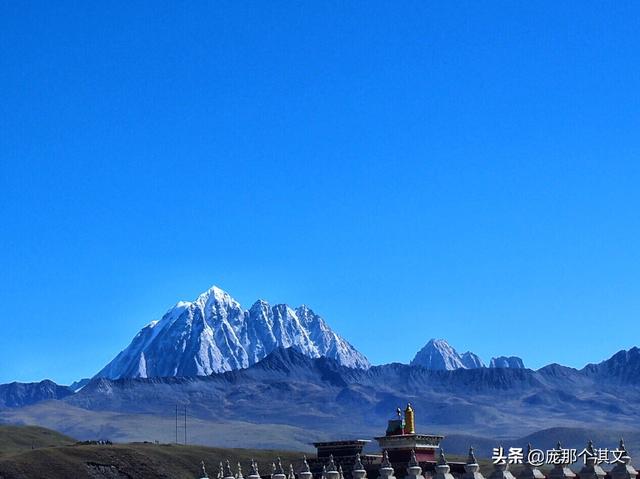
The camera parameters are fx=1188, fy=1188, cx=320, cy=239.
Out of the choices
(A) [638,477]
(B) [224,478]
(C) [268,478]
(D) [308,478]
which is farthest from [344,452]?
(A) [638,477]

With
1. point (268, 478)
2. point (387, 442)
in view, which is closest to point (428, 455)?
point (387, 442)

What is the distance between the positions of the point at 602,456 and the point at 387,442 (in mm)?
42186

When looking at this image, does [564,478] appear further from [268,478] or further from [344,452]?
[344,452]

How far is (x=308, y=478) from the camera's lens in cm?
7244

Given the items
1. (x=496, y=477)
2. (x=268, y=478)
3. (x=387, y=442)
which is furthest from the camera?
(x=268, y=478)

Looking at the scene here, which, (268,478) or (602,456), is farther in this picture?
(268,478)

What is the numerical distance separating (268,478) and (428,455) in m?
19.2

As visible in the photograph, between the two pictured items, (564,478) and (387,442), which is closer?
(564,478)

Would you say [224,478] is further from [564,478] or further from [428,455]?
[564,478]

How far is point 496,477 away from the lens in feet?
198

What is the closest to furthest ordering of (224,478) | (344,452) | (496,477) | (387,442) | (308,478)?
1. (496,477)
2. (308,478)
3. (224,478)
4. (387,442)
5. (344,452)

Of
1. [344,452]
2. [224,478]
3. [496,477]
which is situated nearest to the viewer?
[496,477]

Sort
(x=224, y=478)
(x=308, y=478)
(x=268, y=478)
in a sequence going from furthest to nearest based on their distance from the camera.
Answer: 1. (x=268, y=478)
2. (x=224, y=478)
3. (x=308, y=478)

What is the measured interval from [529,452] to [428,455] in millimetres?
43783
